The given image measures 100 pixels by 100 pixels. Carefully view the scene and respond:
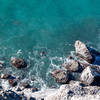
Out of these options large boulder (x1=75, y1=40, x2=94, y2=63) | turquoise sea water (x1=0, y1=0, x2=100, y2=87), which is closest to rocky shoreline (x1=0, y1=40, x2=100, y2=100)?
large boulder (x1=75, y1=40, x2=94, y2=63)

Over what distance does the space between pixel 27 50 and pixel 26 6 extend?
20.2 m

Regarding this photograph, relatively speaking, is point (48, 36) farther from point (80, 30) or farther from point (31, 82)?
point (31, 82)

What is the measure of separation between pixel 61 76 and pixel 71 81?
244 cm

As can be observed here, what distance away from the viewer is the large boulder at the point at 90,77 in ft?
150

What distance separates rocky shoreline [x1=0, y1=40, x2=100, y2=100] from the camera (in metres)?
36.2

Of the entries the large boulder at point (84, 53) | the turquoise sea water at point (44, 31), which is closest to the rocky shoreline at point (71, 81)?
the large boulder at point (84, 53)

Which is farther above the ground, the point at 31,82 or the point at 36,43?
the point at 36,43

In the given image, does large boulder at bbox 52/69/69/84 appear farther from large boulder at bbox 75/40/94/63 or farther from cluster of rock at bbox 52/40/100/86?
large boulder at bbox 75/40/94/63

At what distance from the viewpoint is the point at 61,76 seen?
46.5 meters

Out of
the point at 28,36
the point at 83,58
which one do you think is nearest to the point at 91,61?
the point at 83,58

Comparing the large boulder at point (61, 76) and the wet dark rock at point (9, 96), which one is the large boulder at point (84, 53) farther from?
the wet dark rock at point (9, 96)

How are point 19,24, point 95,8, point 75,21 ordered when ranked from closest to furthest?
1. point 19,24
2. point 75,21
3. point 95,8

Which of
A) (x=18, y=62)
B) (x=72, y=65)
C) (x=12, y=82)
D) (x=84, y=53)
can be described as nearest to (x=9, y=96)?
(x=12, y=82)

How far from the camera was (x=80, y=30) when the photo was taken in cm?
6331
